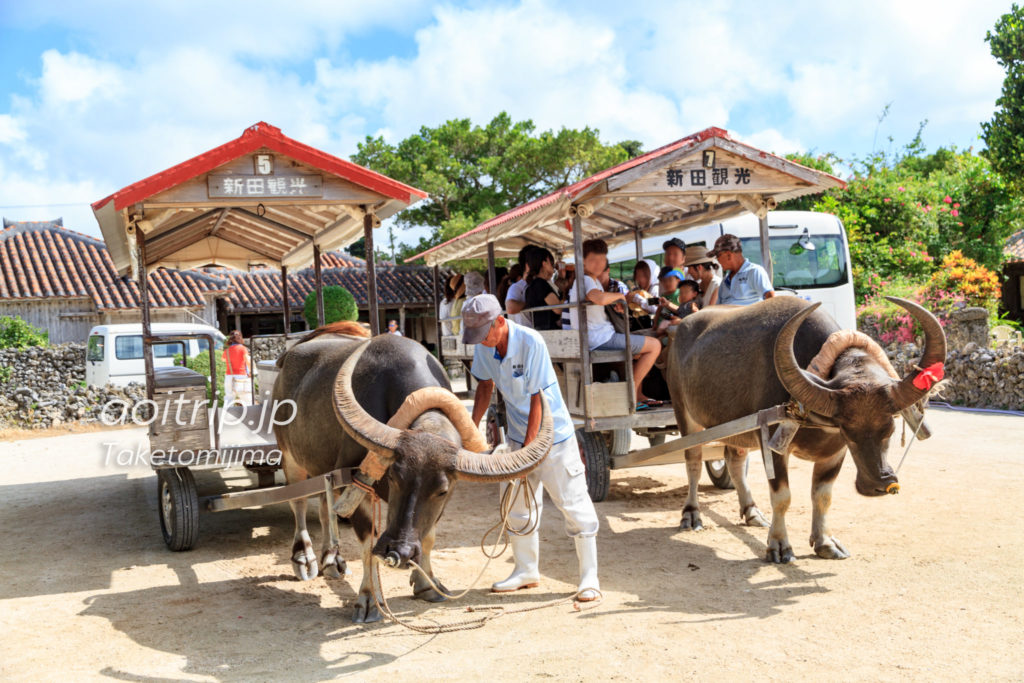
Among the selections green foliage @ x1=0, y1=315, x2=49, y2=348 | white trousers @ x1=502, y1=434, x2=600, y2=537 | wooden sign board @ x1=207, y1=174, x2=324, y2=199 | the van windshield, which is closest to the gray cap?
white trousers @ x1=502, y1=434, x2=600, y2=537

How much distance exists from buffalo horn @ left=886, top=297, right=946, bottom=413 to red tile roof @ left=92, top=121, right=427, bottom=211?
3358 mm

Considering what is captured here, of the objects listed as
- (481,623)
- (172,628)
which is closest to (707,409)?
(481,623)

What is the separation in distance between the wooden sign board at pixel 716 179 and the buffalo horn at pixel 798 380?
6.56 feet

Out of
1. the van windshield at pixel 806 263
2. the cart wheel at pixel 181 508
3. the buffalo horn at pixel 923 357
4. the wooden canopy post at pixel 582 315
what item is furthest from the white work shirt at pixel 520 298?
the van windshield at pixel 806 263

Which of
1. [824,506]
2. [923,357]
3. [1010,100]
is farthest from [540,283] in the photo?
[1010,100]

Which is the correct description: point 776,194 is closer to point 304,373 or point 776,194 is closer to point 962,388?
point 304,373

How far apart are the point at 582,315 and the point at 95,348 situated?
1347 cm

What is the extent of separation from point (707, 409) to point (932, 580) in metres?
1.81

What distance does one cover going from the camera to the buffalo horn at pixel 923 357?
4.59 meters

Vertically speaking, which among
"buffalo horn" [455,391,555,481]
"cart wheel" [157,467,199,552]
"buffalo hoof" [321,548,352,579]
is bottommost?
"buffalo hoof" [321,548,352,579]

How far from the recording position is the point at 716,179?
6.57 meters

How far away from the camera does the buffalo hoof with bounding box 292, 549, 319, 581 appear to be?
5660 mm

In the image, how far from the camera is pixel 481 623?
449 cm

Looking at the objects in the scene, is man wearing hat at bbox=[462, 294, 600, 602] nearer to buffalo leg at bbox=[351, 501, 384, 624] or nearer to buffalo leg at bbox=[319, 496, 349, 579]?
buffalo leg at bbox=[351, 501, 384, 624]
